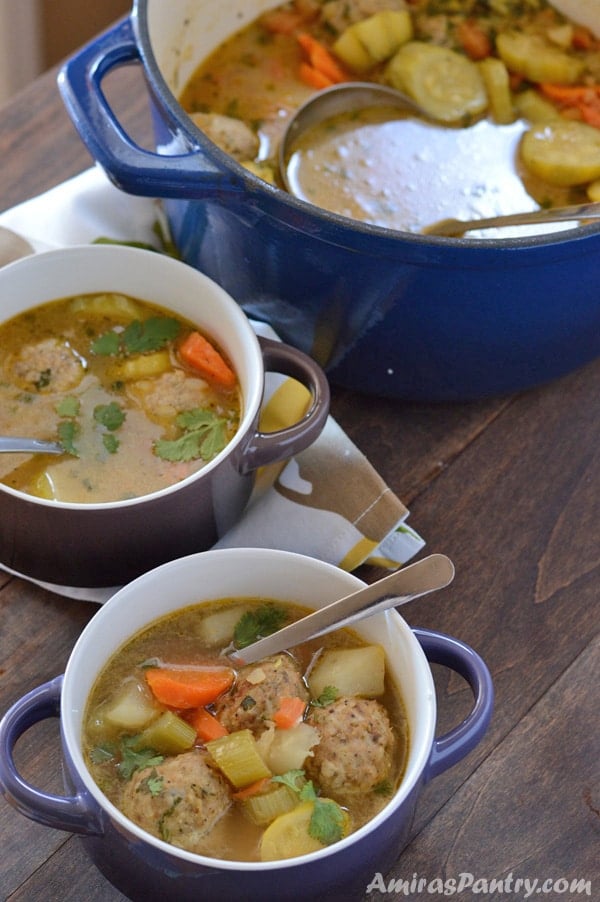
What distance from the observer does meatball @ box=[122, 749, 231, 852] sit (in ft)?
3.68

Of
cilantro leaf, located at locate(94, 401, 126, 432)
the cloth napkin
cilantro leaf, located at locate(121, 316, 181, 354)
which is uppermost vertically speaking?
cilantro leaf, located at locate(121, 316, 181, 354)

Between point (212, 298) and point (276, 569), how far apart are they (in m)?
0.42

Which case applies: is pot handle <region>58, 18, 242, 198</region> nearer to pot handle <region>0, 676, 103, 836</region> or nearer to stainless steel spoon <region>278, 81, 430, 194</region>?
stainless steel spoon <region>278, 81, 430, 194</region>

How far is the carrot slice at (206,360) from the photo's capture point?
1.55m

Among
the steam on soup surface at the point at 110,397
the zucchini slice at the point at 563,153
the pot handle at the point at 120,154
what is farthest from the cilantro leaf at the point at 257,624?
the zucchini slice at the point at 563,153

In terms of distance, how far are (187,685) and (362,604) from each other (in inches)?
8.5

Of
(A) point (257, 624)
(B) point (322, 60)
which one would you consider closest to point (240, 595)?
(A) point (257, 624)

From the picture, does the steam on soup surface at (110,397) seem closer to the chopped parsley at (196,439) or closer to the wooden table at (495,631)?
the chopped parsley at (196,439)

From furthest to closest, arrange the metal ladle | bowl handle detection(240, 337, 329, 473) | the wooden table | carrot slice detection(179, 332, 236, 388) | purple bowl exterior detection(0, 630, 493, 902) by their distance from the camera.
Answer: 1. the metal ladle
2. carrot slice detection(179, 332, 236, 388)
3. bowl handle detection(240, 337, 329, 473)
4. the wooden table
5. purple bowl exterior detection(0, 630, 493, 902)

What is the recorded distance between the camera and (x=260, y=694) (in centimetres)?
124

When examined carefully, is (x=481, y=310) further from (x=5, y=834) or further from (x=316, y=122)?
(x=5, y=834)

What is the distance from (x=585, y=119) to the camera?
1.90 m

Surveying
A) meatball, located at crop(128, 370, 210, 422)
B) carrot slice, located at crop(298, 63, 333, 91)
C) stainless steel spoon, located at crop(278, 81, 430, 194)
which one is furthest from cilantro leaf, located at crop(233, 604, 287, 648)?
carrot slice, located at crop(298, 63, 333, 91)

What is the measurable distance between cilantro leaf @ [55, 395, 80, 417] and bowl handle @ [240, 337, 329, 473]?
9.7 inches
